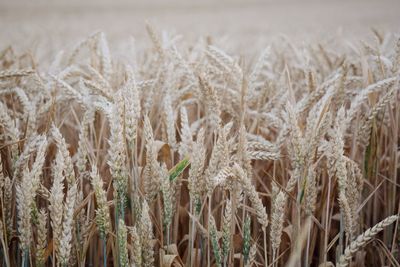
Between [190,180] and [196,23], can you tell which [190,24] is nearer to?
[196,23]

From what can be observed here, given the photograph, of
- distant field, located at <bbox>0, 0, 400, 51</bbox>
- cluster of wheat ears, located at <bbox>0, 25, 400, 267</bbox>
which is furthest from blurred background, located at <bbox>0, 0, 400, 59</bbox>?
cluster of wheat ears, located at <bbox>0, 25, 400, 267</bbox>

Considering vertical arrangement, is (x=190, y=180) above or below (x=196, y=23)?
below

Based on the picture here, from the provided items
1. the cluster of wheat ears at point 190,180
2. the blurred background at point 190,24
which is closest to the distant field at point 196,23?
the blurred background at point 190,24

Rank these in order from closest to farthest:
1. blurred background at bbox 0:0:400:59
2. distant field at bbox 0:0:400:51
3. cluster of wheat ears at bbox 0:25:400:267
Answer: cluster of wheat ears at bbox 0:25:400:267 → blurred background at bbox 0:0:400:59 → distant field at bbox 0:0:400:51

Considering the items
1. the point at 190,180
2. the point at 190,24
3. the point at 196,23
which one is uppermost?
the point at 196,23

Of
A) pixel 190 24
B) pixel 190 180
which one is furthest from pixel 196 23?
pixel 190 180

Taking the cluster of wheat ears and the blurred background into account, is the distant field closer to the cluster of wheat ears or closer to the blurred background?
the blurred background

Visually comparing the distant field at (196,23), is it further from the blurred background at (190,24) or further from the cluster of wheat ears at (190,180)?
the cluster of wheat ears at (190,180)

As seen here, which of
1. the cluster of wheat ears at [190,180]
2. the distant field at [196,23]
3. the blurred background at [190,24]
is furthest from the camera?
the distant field at [196,23]

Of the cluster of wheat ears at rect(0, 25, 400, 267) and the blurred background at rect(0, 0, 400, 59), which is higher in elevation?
the blurred background at rect(0, 0, 400, 59)

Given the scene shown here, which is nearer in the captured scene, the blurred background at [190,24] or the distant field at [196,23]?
the blurred background at [190,24]

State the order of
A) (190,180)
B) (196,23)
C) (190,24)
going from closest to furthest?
(190,180), (190,24), (196,23)

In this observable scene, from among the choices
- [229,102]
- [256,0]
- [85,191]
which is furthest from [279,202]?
[256,0]

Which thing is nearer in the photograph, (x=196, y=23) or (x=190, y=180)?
(x=190, y=180)
